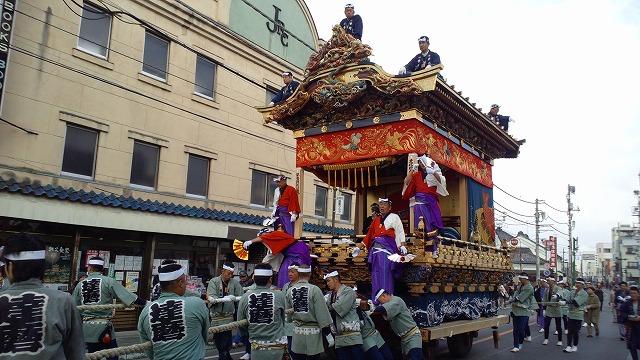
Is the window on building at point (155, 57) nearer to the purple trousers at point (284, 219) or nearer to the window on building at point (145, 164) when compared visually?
the window on building at point (145, 164)

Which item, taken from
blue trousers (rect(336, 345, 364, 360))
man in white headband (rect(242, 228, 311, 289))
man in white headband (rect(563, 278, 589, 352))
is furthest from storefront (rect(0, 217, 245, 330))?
man in white headband (rect(563, 278, 589, 352))

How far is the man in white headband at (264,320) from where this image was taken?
18.1 feet

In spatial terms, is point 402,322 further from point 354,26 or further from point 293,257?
point 354,26

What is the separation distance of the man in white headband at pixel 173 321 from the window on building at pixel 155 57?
1055 centimetres

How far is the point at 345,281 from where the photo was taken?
317 inches

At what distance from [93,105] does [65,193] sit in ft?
7.97

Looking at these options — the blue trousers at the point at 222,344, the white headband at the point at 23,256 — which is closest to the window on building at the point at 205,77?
the blue trousers at the point at 222,344

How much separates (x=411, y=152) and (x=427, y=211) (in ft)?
3.41

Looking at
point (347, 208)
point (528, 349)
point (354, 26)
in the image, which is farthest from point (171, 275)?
point (347, 208)

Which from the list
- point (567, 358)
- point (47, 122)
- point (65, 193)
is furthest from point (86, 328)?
point (567, 358)

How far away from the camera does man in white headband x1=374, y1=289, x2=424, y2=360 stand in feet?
20.8

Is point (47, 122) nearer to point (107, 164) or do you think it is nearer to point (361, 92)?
point (107, 164)

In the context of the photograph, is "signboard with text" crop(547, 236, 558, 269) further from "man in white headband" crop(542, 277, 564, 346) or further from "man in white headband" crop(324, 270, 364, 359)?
"man in white headband" crop(324, 270, 364, 359)

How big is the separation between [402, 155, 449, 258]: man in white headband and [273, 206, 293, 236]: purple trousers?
216 cm
